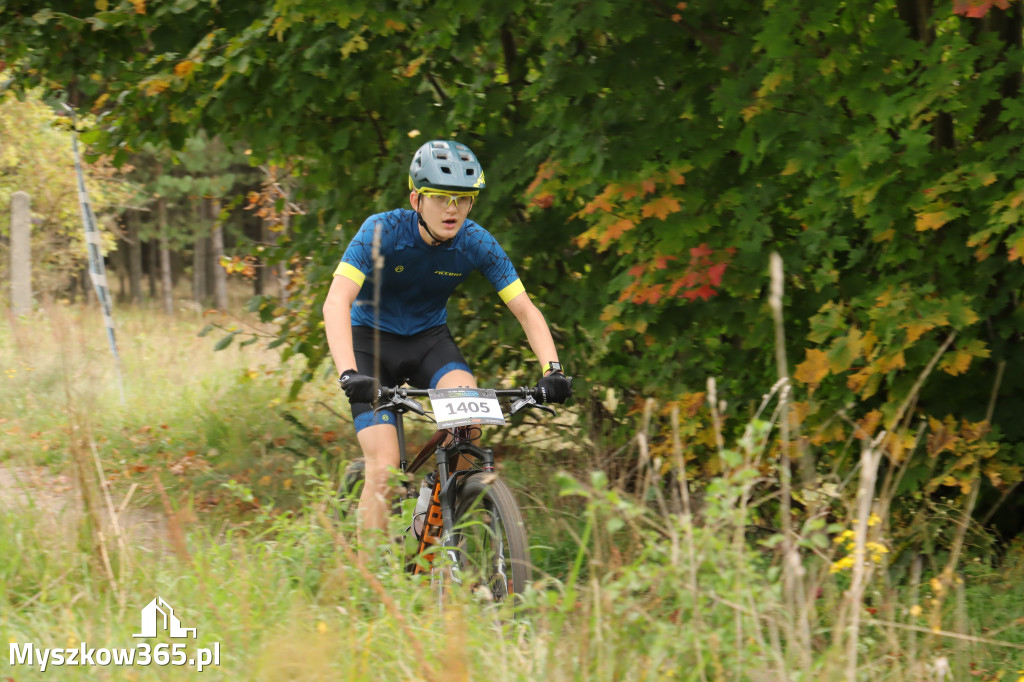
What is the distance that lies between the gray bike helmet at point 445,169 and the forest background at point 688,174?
0.80 m

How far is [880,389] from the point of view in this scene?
5094mm

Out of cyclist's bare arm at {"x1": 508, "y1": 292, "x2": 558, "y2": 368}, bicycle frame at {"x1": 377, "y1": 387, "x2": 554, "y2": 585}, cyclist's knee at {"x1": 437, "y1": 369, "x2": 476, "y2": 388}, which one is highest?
cyclist's bare arm at {"x1": 508, "y1": 292, "x2": 558, "y2": 368}

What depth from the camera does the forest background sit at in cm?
446

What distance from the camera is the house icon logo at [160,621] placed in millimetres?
3617

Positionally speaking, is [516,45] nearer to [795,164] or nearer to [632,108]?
[632,108]

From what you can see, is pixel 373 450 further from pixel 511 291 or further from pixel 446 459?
pixel 511 291

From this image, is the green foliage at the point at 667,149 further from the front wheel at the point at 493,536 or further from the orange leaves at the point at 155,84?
the front wheel at the point at 493,536

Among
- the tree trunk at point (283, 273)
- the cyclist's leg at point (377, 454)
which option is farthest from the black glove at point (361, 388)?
the tree trunk at point (283, 273)

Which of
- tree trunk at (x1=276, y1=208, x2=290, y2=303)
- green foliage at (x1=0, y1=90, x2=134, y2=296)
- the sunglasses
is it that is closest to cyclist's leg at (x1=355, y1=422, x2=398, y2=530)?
the sunglasses

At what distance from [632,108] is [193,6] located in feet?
9.20

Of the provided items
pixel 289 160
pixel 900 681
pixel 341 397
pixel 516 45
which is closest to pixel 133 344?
pixel 341 397

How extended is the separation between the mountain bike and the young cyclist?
17cm

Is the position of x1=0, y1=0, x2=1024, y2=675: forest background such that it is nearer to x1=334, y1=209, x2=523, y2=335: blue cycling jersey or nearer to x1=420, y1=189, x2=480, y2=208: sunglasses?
x1=334, y1=209, x2=523, y2=335: blue cycling jersey

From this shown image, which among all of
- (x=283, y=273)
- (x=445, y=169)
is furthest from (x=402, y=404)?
(x=283, y=273)
